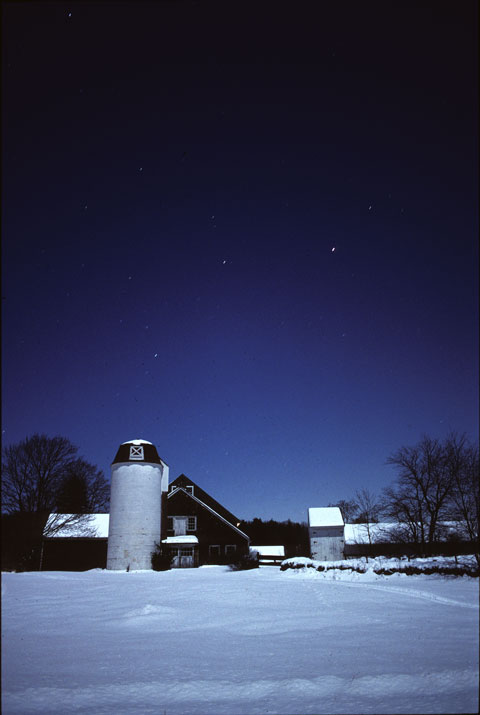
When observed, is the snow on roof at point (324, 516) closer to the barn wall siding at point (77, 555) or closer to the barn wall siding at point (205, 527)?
the barn wall siding at point (205, 527)

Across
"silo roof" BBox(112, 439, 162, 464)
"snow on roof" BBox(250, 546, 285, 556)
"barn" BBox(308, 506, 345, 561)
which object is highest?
"silo roof" BBox(112, 439, 162, 464)

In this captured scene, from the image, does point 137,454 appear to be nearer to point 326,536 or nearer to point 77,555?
point 77,555

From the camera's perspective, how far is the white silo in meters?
25.4

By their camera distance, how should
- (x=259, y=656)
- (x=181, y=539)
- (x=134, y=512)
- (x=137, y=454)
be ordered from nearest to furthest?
(x=259, y=656)
(x=134, y=512)
(x=137, y=454)
(x=181, y=539)

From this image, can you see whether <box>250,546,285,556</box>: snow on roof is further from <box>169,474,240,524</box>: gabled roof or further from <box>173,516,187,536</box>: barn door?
<box>173,516,187,536</box>: barn door

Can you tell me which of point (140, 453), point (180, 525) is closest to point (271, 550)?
point (180, 525)

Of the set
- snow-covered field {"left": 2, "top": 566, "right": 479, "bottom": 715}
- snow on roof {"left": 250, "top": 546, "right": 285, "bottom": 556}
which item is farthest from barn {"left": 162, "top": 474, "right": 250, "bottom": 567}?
snow-covered field {"left": 2, "top": 566, "right": 479, "bottom": 715}

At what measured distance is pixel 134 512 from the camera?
84.1 ft

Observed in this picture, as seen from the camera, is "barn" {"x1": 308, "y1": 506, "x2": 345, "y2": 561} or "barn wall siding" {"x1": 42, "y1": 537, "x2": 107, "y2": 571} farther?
"barn" {"x1": 308, "y1": 506, "x2": 345, "y2": 561}

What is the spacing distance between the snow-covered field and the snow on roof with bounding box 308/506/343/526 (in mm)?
48282

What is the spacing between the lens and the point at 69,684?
5.62 metres

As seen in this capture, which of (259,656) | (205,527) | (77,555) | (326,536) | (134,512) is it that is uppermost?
(259,656)

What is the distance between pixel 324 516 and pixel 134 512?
1448 inches

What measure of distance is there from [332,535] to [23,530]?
5736 cm
